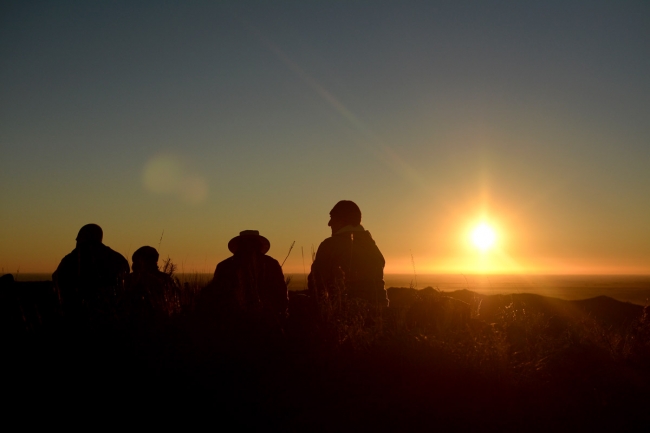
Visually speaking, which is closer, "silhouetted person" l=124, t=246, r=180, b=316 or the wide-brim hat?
"silhouetted person" l=124, t=246, r=180, b=316

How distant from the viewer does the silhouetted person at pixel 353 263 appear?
25.0 ft

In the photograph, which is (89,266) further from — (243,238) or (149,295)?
(243,238)

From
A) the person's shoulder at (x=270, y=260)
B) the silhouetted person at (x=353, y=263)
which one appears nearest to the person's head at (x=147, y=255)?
the person's shoulder at (x=270, y=260)

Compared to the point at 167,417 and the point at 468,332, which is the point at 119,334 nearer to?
the point at 167,417

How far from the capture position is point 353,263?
7.71m

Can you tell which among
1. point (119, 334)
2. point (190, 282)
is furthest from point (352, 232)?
point (119, 334)

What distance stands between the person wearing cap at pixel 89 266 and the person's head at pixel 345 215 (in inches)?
124

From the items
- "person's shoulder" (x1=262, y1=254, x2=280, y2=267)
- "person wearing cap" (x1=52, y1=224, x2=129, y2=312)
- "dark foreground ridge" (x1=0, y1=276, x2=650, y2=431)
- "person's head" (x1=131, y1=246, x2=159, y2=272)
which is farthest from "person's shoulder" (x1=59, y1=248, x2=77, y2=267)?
"person's shoulder" (x1=262, y1=254, x2=280, y2=267)

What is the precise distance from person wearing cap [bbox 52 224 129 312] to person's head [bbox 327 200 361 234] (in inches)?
124

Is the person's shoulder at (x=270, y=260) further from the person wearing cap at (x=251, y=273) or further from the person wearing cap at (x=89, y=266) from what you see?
the person wearing cap at (x=89, y=266)

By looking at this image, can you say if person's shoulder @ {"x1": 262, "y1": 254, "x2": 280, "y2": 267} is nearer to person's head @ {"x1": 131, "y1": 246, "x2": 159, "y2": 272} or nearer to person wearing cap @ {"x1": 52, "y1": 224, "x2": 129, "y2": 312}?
person wearing cap @ {"x1": 52, "y1": 224, "x2": 129, "y2": 312}

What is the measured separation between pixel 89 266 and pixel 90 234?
63cm

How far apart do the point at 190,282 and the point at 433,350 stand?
3.72 meters

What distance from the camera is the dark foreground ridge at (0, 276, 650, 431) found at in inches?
165
